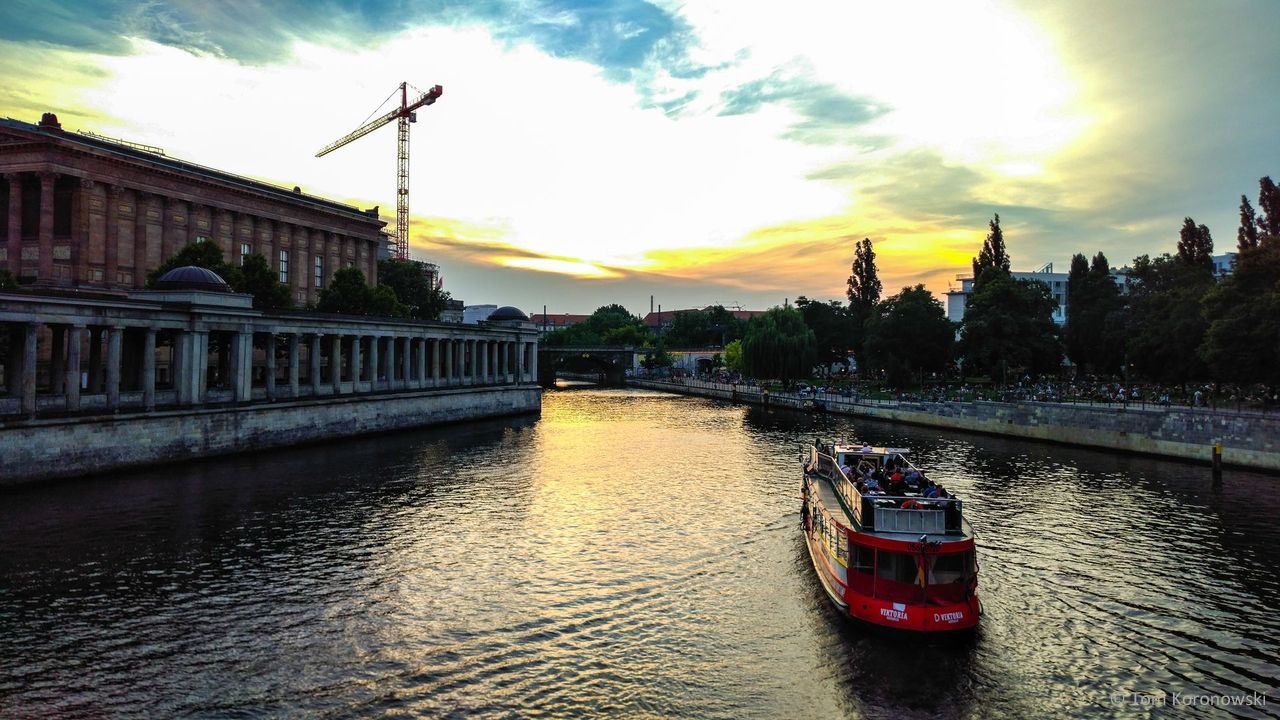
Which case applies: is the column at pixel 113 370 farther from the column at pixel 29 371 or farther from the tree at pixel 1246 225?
the tree at pixel 1246 225

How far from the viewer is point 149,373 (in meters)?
54.7

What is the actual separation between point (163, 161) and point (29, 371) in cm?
5568

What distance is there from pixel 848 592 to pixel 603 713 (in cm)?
1022

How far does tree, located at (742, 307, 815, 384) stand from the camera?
132750 millimetres

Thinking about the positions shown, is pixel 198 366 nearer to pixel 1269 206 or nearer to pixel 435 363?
pixel 435 363

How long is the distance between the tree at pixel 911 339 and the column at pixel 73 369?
10177 centimetres

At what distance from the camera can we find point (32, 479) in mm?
45250

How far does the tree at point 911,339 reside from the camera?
117500mm

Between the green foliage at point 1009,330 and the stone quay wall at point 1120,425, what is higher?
the green foliage at point 1009,330

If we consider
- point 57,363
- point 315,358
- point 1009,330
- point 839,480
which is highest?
point 1009,330

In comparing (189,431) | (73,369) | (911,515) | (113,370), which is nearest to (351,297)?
(189,431)

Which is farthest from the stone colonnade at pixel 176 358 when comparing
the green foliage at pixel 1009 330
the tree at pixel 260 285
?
the green foliage at pixel 1009 330

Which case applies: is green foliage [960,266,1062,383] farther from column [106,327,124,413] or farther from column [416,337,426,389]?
column [106,327,124,413]

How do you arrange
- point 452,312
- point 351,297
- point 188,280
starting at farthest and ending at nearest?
point 452,312 → point 351,297 → point 188,280
